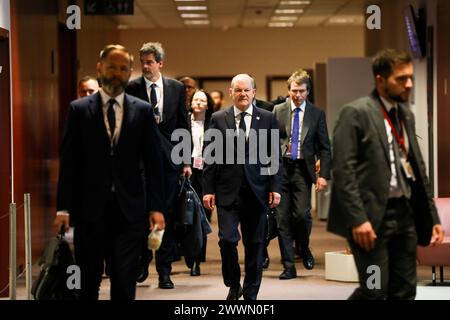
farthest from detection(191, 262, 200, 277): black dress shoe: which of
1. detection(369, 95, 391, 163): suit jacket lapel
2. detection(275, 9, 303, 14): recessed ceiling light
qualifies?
detection(275, 9, 303, 14): recessed ceiling light

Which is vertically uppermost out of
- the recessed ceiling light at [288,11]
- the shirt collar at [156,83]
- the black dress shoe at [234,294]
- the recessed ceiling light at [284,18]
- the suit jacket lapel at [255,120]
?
the recessed ceiling light at [284,18]

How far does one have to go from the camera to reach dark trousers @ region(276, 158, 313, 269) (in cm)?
895

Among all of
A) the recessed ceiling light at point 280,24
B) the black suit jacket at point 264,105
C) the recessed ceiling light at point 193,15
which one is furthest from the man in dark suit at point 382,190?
the recessed ceiling light at point 280,24

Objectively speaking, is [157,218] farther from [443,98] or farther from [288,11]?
[288,11]

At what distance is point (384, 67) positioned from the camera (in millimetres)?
5168

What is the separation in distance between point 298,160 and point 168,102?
1.76 metres

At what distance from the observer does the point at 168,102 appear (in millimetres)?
7730

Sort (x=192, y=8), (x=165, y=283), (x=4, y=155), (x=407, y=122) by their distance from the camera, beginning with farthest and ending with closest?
1. (x=192, y=8)
2. (x=4, y=155)
3. (x=165, y=283)
4. (x=407, y=122)

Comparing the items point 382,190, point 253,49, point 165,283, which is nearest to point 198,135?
point 165,283

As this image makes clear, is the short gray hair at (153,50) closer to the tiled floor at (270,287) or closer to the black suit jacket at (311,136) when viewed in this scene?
the black suit jacket at (311,136)

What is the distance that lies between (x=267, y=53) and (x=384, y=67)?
1800 centimetres

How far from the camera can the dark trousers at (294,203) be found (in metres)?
8.95

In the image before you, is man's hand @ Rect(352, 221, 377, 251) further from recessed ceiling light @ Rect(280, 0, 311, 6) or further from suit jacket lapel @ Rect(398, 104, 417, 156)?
recessed ceiling light @ Rect(280, 0, 311, 6)

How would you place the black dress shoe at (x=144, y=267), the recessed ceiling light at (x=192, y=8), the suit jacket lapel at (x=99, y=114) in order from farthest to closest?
the recessed ceiling light at (x=192, y=8), the black dress shoe at (x=144, y=267), the suit jacket lapel at (x=99, y=114)
